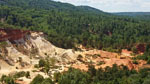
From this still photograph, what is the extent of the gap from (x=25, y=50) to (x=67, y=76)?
30242 mm

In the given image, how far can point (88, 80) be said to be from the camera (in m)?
47.5

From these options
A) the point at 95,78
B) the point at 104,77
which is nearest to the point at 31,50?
the point at 95,78

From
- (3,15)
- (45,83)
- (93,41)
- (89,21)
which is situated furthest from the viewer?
(89,21)

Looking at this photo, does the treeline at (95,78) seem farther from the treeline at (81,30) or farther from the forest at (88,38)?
the treeline at (81,30)

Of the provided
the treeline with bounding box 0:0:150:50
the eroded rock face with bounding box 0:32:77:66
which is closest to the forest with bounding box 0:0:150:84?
the treeline with bounding box 0:0:150:50

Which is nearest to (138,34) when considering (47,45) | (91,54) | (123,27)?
(123,27)

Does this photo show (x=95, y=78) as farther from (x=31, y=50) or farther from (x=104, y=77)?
(x=31, y=50)

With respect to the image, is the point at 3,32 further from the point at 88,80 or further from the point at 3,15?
the point at 3,15

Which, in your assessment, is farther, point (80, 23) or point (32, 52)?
point (80, 23)

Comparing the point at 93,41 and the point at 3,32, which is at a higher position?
the point at 3,32

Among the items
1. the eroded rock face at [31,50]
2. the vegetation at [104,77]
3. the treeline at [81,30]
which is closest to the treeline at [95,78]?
the vegetation at [104,77]

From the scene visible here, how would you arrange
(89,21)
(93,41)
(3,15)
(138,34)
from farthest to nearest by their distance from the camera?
(89,21) < (138,34) < (3,15) < (93,41)

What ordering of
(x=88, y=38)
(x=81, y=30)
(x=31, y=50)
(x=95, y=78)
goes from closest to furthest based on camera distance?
1. (x=95, y=78)
2. (x=31, y=50)
3. (x=88, y=38)
4. (x=81, y=30)

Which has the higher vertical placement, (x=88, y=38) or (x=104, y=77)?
(x=104, y=77)
